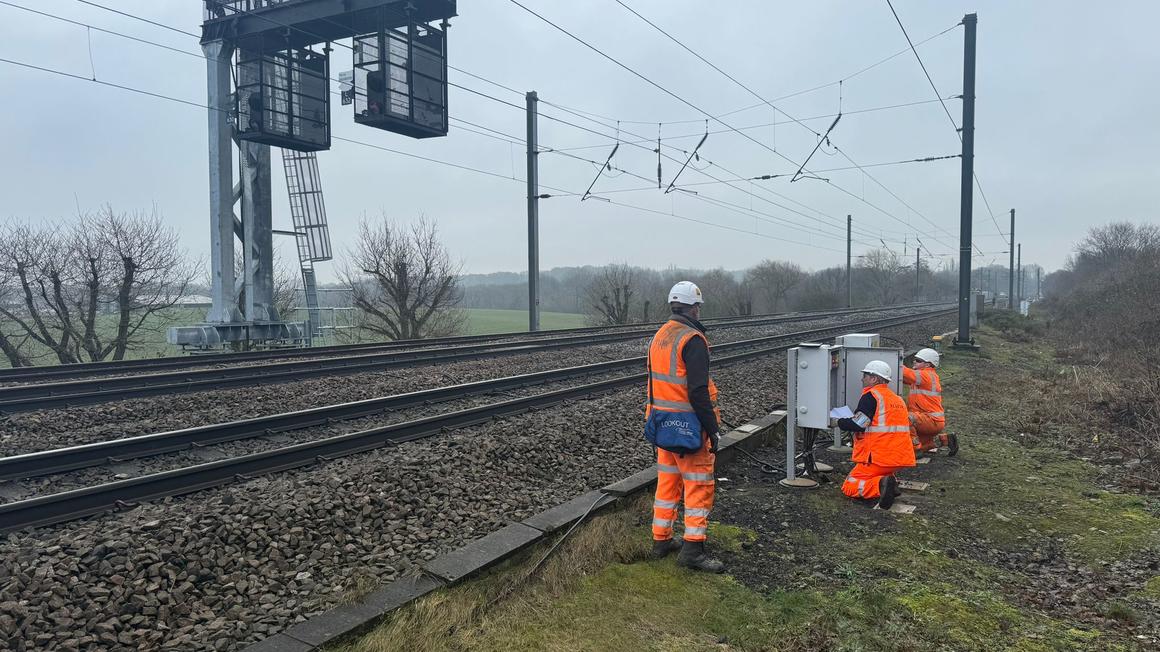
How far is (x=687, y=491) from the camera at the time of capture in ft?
15.3

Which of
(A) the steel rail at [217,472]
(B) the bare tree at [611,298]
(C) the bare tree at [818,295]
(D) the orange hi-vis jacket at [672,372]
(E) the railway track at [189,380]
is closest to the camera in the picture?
(D) the orange hi-vis jacket at [672,372]

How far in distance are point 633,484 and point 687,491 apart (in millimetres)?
1363

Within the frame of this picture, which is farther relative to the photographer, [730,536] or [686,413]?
[730,536]

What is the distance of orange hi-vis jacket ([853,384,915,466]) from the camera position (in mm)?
5879

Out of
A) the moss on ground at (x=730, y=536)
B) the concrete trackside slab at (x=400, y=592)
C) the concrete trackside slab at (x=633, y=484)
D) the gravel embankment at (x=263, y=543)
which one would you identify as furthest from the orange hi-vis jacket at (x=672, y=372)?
the concrete trackside slab at (x=400, y=592)

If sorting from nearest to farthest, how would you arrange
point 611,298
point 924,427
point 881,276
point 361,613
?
point 361,613 < point 924,427 < point 611,298 < point 881,276

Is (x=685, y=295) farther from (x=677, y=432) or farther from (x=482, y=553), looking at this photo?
(x=482, y=553)

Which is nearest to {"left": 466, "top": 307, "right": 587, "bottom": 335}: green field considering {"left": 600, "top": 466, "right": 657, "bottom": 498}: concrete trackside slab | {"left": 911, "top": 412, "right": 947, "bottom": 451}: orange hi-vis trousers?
{"left": 911, "top": 412, "right": 947, "bottom": 451}: orange hi-vis trousers

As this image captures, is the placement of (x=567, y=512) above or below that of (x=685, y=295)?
below

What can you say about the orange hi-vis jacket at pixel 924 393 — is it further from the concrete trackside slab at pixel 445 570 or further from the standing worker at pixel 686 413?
the standing worker at pixel 686 413

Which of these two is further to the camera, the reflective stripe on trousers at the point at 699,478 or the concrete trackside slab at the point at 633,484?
the concrete trackside slab at the point at 633,484

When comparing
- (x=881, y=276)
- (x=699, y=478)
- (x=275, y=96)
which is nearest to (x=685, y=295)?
(x=699, y=478)

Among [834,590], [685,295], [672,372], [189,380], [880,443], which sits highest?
[685,295]

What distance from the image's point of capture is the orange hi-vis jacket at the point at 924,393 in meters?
7.73
